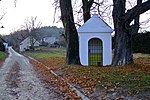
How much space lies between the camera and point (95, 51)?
2588 cm

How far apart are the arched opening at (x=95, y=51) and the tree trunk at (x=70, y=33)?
7.11ft

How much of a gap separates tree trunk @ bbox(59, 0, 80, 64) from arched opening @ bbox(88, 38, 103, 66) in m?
2.17

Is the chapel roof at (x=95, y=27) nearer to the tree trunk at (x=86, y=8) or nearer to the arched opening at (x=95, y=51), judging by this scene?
the arched opening at (x=95, y=51)

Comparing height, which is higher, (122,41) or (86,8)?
(86,8)

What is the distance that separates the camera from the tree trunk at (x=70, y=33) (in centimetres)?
2339

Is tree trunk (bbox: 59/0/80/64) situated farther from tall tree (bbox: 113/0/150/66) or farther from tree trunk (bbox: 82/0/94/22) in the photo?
tall tree (bbox: 113/0/150/66)

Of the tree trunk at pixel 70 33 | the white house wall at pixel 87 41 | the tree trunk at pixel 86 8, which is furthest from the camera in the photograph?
the tree trunk at pixel 86 8

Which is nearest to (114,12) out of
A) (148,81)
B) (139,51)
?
(148,81)

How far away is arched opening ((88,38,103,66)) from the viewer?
25703 mm

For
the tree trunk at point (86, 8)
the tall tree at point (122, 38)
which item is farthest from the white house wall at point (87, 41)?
the tall tree at point (122, 38)

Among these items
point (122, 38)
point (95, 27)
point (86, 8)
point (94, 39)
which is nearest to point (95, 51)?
point (94, 39)

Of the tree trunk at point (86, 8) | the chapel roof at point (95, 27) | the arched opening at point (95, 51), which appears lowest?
the arched opening at point (95, 51)

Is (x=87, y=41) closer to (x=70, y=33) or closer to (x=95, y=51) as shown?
(x=95, y=51)

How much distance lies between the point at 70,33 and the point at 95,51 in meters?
3.51
